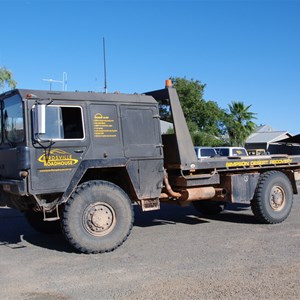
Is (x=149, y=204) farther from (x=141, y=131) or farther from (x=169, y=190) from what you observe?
(x=141, y=131)

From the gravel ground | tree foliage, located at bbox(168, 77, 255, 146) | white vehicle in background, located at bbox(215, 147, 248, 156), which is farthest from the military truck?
tree foliage, located at bbox(168, 77, 255, 146)

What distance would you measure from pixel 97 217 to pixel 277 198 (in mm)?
4400

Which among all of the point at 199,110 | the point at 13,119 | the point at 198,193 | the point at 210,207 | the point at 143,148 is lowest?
the point at 210,207

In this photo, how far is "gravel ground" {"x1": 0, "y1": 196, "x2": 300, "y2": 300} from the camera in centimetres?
542

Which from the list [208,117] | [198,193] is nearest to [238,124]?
[208,117]

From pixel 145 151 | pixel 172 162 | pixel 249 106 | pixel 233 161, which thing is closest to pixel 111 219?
pixel 145 151

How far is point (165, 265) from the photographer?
6.54 meters

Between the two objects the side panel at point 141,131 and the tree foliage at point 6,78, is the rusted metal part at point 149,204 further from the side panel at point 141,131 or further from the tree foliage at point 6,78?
the tree foliage at point 6,78

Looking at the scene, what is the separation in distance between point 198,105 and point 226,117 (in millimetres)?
4182

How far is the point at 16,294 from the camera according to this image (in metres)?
5.43

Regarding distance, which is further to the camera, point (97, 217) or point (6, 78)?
point (6, 78)

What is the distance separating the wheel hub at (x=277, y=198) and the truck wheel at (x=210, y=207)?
156 centimetres

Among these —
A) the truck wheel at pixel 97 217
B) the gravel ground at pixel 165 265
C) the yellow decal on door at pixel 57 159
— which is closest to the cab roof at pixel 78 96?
the yellow decal on door at pixel 57 159

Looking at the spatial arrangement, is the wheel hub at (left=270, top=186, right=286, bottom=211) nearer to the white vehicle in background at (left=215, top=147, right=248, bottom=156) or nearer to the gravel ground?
the gravel ground
